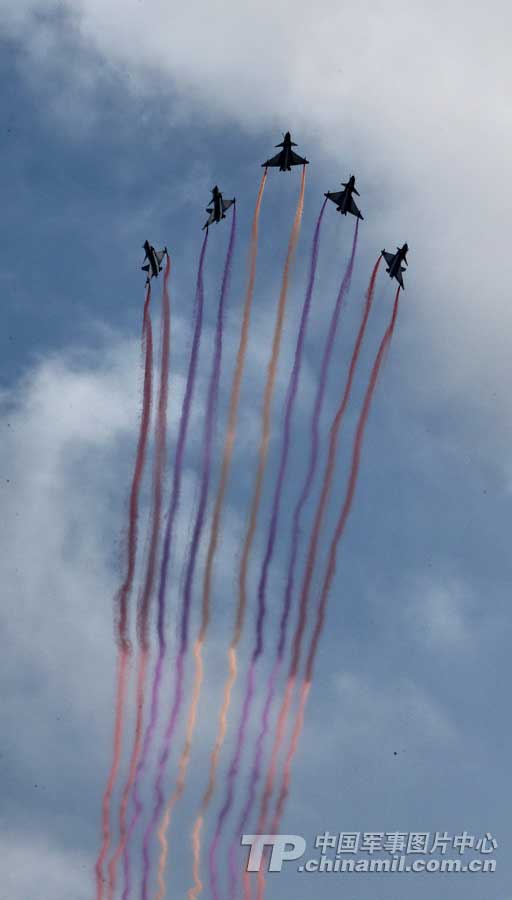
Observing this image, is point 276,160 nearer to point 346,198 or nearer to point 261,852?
point 346,198

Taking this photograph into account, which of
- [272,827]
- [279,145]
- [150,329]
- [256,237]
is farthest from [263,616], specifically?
[279,145]

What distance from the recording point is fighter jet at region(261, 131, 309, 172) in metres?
67.2

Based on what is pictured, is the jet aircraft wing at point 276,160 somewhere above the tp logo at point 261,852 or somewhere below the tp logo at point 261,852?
above

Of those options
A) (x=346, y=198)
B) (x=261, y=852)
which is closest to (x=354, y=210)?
(x=346, y=198)

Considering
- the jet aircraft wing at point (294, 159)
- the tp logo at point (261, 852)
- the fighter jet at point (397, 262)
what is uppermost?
the jet aircraft wing at point (294, 159)

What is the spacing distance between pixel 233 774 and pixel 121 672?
8.82 m

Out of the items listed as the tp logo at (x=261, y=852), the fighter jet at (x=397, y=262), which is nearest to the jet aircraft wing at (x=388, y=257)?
the fighter jet at (x=397, y=262)

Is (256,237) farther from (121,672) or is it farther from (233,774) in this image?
(233,774)

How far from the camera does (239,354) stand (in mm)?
65312

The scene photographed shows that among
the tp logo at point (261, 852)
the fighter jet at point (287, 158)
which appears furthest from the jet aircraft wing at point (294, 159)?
the tp logo at point (261, 852)

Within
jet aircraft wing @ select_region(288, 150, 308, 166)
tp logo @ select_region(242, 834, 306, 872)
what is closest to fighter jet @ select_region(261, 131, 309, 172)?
jet aircraft wing @ select_region(288, 150, 308, 166)

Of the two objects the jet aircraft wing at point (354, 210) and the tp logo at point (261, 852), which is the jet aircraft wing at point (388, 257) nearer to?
the jet aircraft wing at point (354, 210)

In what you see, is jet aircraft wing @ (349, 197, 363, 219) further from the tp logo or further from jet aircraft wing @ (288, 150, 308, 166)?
the tp logo

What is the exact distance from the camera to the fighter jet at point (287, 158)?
67188 millimetres
